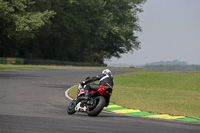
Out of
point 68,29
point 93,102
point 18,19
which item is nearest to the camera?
point 93,102

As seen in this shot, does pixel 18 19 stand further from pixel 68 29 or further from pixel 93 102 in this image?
pixel 93 102

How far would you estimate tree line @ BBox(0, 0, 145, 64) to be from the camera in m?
51.5

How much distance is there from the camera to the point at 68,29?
6731 centimetres

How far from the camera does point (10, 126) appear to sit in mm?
10438

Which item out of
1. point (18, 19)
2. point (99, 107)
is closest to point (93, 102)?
point (99, 107)

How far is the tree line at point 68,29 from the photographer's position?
51.5 metres

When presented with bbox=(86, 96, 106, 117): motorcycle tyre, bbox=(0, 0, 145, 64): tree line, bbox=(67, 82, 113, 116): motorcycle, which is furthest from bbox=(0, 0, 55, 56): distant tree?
bbox=(86, 96, 106, 117): motorcycle tyre

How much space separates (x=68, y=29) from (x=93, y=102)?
179 ft

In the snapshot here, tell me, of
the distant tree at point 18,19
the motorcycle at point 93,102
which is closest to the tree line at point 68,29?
the distant tree at point 18,19

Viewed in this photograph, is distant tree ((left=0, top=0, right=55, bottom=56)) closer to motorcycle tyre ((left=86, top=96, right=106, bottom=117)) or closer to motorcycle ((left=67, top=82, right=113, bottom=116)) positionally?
motorcycle ((left=67, top=82, right=113, bottom=116))

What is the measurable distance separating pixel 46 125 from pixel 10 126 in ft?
3.08

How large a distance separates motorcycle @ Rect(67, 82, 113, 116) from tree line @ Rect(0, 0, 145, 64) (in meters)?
36.4

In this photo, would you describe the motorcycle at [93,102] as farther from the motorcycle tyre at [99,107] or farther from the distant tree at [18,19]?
the distant tree at [18,19]

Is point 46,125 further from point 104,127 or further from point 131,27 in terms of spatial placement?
point 131,27
